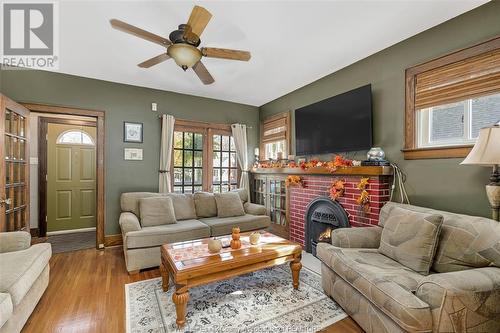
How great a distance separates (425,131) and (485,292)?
1.69m

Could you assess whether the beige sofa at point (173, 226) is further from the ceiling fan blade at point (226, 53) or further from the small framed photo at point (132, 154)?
the ceiling fan blade at point (226, 53)

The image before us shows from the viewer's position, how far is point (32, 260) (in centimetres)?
195

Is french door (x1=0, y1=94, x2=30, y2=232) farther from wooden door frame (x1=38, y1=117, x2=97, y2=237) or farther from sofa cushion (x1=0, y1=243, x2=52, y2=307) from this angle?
wooden door frame (x1=38, y1=117, x2=97, y2=237)

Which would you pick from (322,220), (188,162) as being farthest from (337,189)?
(188,162)

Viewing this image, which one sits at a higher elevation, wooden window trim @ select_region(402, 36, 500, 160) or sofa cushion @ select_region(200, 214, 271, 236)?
wooden window trim @ select_region(402, 36, 500, 160)

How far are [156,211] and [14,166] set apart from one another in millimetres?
1775

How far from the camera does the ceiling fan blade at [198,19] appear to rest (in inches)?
65.8

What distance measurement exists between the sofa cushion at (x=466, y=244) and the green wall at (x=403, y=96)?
42 centimetres

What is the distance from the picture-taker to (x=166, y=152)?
160 inches

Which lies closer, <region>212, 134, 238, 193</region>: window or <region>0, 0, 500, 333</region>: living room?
<region>0, 0, 500, 333</region>: living room

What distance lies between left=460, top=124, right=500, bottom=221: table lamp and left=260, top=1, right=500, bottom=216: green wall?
242 mm

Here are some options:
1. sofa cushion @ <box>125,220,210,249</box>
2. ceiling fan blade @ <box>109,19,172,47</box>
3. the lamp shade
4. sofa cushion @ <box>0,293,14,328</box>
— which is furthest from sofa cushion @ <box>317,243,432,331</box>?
ceiling fan blade @ <box>109,19,172,47</box>

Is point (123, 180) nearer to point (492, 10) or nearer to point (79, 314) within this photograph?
point (79, 314)

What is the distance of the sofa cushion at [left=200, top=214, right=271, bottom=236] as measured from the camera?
3289 millimetres
